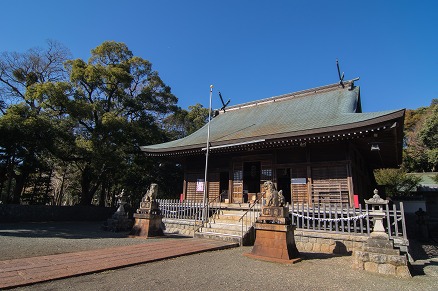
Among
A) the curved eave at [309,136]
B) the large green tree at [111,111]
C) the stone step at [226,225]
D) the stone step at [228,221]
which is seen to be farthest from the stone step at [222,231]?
the large green tree at [111,111]

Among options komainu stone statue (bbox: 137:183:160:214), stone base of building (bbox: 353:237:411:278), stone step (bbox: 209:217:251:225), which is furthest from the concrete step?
stone base of building (bbox: 353:237:411:278)

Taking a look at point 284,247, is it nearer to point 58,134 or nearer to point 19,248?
point 19,248

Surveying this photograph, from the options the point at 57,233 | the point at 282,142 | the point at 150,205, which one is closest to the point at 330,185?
the point at 282,142

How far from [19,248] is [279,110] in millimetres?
13724

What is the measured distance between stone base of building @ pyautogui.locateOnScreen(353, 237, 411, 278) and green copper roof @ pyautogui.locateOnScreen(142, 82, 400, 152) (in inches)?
183

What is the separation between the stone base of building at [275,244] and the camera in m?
6.23

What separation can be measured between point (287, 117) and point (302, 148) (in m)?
2.88

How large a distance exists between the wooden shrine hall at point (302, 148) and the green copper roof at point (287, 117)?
40 millimetres

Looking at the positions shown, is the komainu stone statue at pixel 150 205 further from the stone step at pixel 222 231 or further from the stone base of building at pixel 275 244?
the stone base of building at pixel 275 244

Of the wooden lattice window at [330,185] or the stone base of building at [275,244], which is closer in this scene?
the stone base of building at [275,244]

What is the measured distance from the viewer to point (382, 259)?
5.57m

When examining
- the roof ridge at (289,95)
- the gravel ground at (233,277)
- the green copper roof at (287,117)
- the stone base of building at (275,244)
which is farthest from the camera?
the roof ridge at (289,95)

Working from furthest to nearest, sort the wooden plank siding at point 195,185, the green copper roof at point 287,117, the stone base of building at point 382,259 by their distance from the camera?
the wooden plank siding at point 195,185
the green copper roof at point 287,117
the stone base of building at point 382,259

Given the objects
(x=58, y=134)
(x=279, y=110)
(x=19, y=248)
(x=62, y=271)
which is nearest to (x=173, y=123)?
(x=58, y=134)
